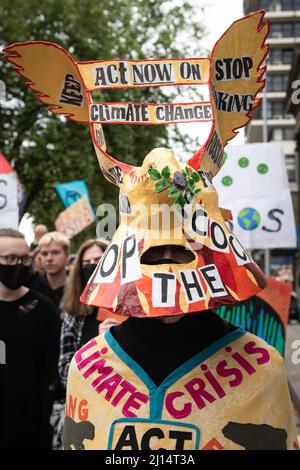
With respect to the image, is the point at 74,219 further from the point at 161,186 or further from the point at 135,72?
the point at 161,186

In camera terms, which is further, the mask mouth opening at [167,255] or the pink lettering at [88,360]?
the pink lettering at [88,360]

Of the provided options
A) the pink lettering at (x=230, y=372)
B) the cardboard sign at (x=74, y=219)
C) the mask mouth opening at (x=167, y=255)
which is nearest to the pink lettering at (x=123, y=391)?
the pink lettering at (x=230, y=372)

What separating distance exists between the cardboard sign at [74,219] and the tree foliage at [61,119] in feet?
24.5

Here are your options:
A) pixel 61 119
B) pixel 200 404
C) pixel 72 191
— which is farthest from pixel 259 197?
pixel 61 119

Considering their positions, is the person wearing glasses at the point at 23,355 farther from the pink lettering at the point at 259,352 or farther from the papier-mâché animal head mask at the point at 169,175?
the pink lettering at the point at 259,352

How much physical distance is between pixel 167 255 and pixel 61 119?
17.8 meters

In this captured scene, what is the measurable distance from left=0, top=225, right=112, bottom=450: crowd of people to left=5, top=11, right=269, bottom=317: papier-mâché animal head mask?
6.00ft

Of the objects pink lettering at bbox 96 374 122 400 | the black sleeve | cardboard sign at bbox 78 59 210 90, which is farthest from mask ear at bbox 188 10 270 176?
the black sleeve

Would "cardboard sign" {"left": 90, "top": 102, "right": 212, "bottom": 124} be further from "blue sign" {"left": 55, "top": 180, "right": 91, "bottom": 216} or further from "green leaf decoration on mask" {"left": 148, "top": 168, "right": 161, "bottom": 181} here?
"blue sign" {"left": 55, "top": 180, "right": 91, "bottom": 216}

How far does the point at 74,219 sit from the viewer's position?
11.3 meters

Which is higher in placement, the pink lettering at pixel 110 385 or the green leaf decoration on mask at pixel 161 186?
the green leaf decoration on mask at pixel 161 186

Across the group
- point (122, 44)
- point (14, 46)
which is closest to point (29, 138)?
point (122, 44)

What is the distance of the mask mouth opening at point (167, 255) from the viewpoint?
7.27ft
